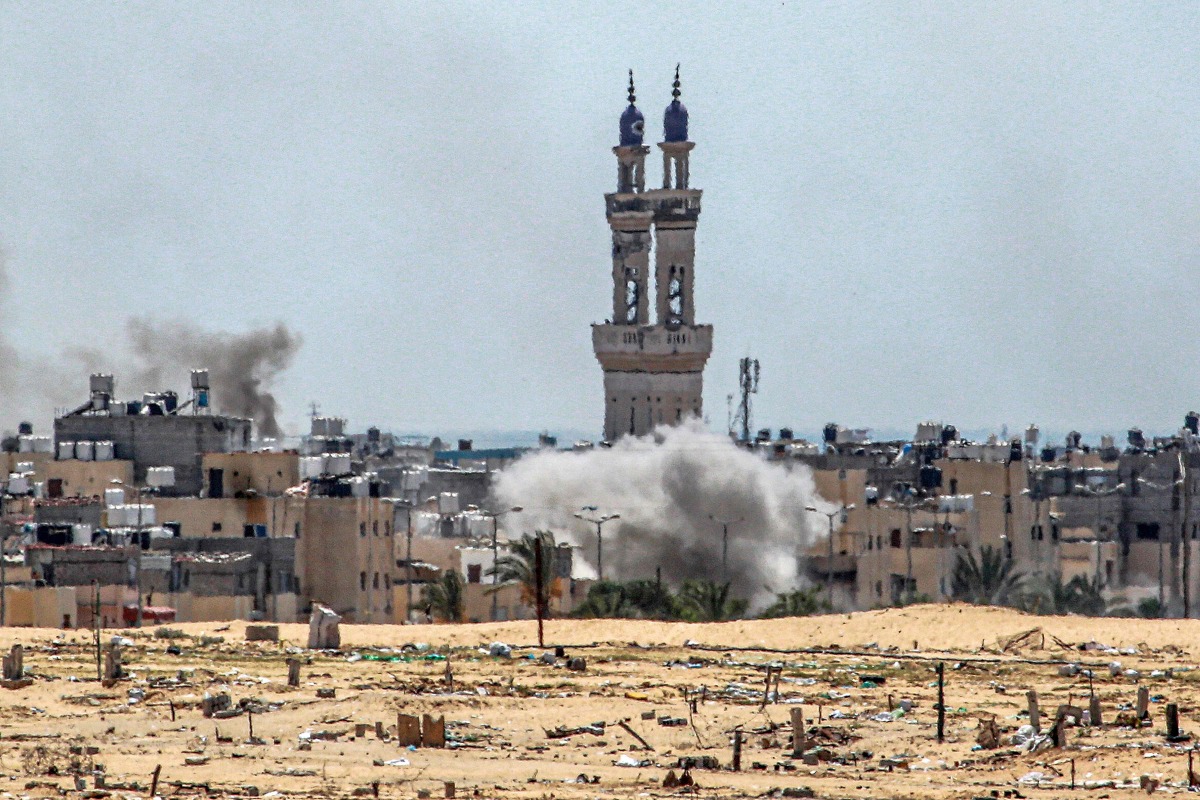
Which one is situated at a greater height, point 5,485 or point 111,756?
point 5,485

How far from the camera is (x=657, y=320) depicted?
12056cm

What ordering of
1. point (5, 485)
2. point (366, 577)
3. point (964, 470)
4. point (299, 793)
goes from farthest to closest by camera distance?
point (964, 470)
point (5, 485)
point (366, 577)
point (299, 793)

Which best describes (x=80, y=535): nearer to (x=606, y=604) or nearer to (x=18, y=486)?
(x=606, y=604)

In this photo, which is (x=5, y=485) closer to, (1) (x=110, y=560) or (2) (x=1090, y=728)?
(1) (x=110, y=560)

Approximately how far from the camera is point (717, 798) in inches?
1281

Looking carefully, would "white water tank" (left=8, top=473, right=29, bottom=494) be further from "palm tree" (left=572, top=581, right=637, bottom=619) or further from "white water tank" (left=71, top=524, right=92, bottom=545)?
"palm tree" (left=572, top=581, right=637, bottom=619)

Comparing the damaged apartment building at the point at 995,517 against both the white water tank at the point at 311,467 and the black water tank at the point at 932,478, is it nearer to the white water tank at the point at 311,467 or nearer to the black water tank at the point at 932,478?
the black water tank at the point at 932,478

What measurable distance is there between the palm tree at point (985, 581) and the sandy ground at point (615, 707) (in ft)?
82.3

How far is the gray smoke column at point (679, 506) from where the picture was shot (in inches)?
3548


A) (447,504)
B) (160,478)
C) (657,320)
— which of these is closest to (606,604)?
(160,478)

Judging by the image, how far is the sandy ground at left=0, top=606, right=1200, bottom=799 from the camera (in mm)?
34094

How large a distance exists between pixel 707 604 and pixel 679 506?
25168 millimetres

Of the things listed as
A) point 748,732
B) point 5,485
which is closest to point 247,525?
point 5,485

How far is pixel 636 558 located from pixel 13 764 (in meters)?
56.5
